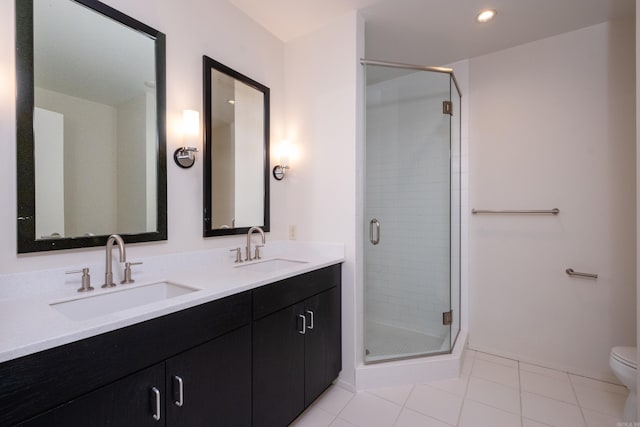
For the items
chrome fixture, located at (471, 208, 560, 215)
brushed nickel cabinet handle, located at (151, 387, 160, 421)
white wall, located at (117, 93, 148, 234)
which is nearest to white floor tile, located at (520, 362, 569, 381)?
chrome fixture, located at (471, 208, 560, 215)

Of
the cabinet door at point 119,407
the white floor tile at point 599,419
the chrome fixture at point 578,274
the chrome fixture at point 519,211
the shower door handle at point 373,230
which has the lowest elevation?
the white floor tile at point 599,419

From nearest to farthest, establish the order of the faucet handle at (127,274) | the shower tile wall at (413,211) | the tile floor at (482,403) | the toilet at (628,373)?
the faucet handle at (127,274) < the toilet at (628,373) < the tile floor at (482,403) < the shower tile wall at (413,211)

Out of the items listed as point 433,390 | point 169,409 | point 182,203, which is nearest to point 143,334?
point 169,409

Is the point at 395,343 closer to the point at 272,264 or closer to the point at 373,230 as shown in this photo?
the point at 373,230

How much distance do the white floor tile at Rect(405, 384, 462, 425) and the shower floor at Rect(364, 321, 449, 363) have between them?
0.25m

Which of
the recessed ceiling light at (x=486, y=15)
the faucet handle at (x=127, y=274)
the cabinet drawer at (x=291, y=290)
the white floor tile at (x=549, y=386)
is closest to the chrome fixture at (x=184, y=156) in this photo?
the faucet handle at (x=127, y=274)

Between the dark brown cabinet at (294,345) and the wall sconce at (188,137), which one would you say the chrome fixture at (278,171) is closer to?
the wall sconce at (188,137)

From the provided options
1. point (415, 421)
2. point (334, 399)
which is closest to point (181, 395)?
point (334, 399)

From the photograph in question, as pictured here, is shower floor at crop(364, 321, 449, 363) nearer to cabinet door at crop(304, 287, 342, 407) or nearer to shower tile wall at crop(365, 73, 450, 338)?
shower tile wall at crop(365, 73, 450, 338)

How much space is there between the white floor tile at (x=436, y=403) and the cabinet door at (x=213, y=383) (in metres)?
1.09

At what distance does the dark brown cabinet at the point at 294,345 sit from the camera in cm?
137

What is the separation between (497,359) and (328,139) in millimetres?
2235

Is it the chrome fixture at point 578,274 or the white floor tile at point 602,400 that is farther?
the chrome fixture at point 578,274

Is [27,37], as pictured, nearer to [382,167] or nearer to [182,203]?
[182,203]
